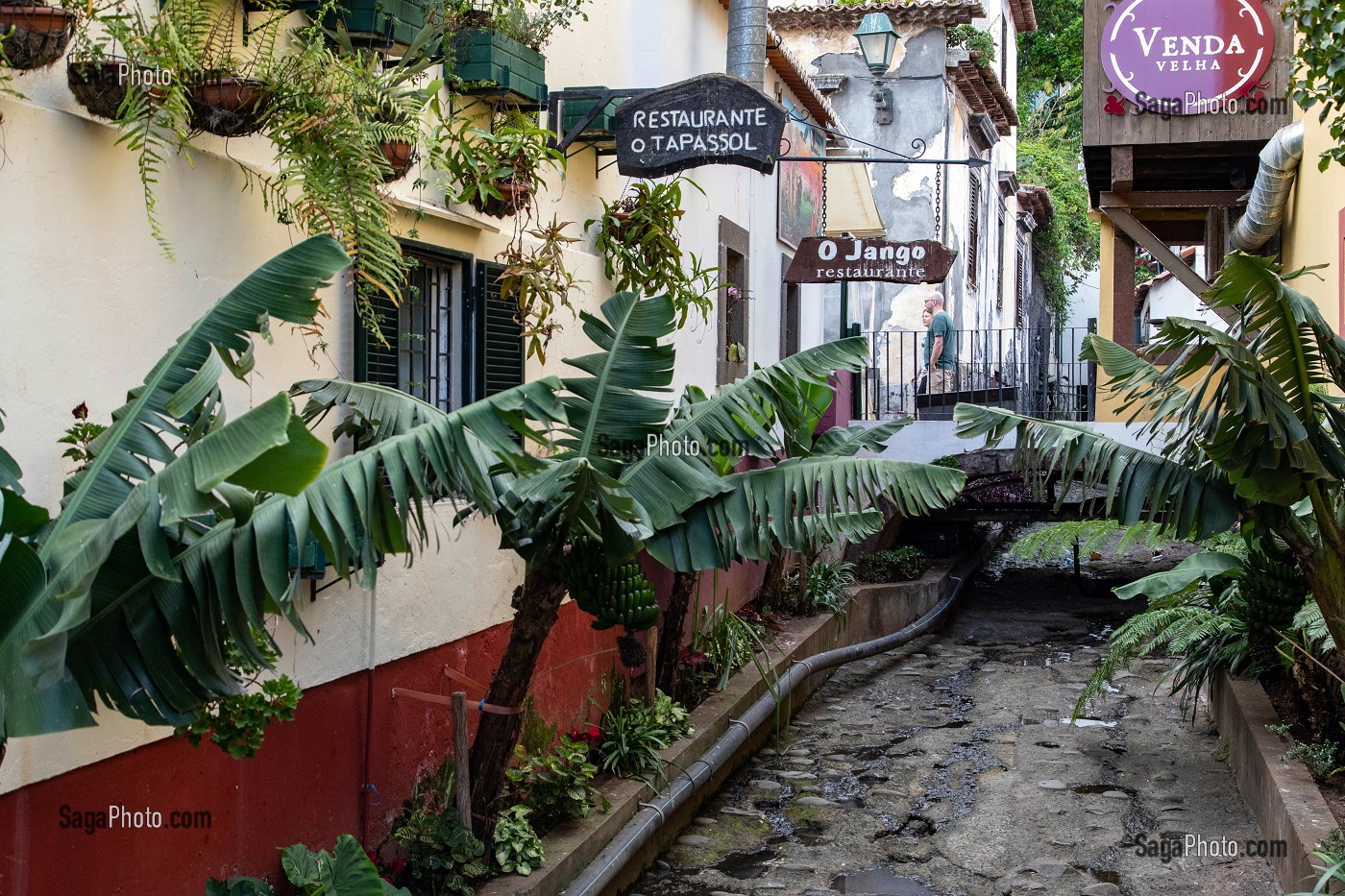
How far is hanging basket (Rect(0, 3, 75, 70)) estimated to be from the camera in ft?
13.8

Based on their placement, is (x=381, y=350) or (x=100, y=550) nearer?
(x=100, y=550)

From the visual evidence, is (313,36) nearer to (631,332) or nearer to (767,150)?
(631,332)

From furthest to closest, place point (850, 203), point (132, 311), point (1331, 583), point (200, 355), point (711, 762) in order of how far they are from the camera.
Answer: point (850, 203) → point (711, 762) → point (1331, 583) → point (132, 311) → point (200, 355)

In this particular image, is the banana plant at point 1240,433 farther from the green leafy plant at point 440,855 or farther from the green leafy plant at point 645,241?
the green leafy plant at point 440,855

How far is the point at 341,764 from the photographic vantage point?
6242 millimetres

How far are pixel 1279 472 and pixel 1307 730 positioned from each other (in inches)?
106

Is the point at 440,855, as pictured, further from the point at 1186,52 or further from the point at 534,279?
the point at 1186,52

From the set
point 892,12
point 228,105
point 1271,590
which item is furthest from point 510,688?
point 892,12

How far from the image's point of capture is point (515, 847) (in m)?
6.64

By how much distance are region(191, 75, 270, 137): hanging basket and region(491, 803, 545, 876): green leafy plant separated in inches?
141

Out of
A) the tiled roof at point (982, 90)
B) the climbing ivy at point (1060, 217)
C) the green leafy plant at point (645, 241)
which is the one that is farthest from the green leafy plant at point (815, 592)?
the climbing ivy at point (1060, 217)

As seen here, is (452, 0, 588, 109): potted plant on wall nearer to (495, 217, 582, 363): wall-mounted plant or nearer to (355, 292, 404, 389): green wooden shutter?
(495, 217, 582, 363): wall-mounted plant

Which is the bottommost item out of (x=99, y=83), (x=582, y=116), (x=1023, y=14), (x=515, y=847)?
(x=515, y=847)

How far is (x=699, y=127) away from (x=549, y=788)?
3845mm
